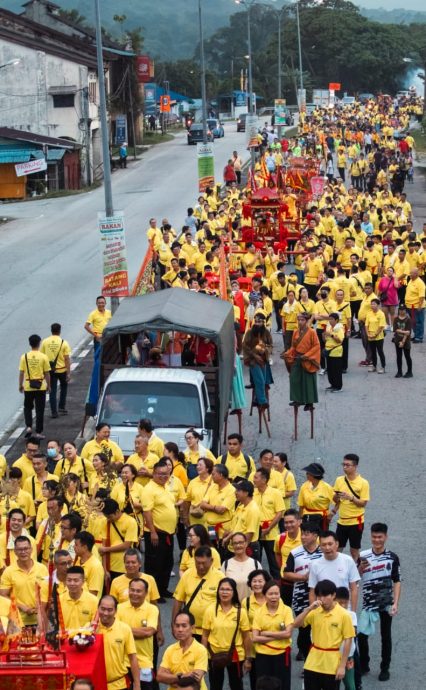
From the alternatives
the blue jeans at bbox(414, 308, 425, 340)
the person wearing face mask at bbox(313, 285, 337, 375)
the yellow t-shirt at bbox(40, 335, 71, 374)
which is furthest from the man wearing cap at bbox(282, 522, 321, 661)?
the blue jeans at bbox(414, 308, 425, 340)

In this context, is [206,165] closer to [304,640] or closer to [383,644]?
[304,640]

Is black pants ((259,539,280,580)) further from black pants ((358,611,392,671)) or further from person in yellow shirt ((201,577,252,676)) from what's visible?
person in yellow shirt ((201,577,252,676))

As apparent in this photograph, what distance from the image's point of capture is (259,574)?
11750 mm

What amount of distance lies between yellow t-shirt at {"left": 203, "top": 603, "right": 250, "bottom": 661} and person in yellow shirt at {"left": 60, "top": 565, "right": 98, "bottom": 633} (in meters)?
0.94

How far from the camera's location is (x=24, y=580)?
1257 cm

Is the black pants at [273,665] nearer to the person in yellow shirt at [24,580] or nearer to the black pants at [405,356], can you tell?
the person in yellow shirt at [24,580]

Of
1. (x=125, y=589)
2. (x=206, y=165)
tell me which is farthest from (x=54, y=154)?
(x=125, y=589)

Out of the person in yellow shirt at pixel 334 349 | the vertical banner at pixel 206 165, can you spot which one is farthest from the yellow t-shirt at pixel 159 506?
the vertical banner at pixel 206 165

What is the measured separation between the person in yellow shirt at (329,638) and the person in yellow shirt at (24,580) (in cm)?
249

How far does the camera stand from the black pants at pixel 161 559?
571 inches

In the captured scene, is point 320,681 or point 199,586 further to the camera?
point 199,586

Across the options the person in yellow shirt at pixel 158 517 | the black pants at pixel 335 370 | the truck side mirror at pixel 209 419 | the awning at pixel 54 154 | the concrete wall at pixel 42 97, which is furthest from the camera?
the concrete wall at pixel 42 97

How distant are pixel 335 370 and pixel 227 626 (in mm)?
12164

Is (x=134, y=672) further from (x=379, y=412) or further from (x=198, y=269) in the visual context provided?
(x=198, y=269)
